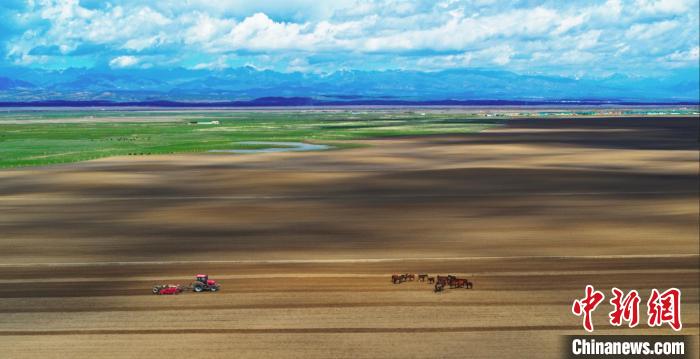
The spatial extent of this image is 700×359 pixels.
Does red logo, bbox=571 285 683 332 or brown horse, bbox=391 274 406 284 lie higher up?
brown horse, bbox=391 274 406 284

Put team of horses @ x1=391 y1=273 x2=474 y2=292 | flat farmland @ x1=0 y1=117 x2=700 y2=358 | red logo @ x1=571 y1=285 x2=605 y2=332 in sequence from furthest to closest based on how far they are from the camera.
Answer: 1. team of horses @ x1=391 y1=273 x2=474 y2=292
2. red logo @ x1=571 y1=285 x2=605 y2=332
3. flat farmland @ x1=0 y1=117 x2=700 y2=358

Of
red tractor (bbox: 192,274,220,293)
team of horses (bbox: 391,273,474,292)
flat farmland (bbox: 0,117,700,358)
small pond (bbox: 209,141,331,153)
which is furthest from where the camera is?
small pond (bbox: 209,141,331,153)

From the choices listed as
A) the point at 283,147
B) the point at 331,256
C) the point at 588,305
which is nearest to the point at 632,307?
the point at 588,305

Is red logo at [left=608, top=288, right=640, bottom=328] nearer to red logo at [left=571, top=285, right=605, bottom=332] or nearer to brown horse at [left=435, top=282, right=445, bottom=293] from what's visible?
red logo at [left=571, top=285, right=605, bottom=332]

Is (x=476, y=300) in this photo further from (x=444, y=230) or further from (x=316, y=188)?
(x=316, y=188)

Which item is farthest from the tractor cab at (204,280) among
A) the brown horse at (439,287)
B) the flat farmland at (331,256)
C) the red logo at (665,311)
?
the red logo at (665,311)

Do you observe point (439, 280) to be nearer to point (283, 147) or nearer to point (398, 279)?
point (398, 279)

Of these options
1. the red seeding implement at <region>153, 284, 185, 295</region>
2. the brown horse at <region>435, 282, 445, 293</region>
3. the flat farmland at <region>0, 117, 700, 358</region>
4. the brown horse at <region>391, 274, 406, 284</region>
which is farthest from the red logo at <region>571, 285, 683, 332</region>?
the red seeding implement at <region>153, 284, 185, 295</region>
